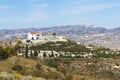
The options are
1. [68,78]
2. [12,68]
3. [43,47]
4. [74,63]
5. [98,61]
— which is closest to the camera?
[68,78]

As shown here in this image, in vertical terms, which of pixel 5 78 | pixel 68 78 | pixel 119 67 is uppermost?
pixel 5 78

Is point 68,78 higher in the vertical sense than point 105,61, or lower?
higher

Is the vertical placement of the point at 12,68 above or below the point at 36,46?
above

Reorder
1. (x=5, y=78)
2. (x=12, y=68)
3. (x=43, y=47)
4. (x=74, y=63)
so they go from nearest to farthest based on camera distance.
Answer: (x=5, y=78), (x=12, y=68), (x=74, y=63), (x=43, y=47)

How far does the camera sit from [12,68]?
42.8m

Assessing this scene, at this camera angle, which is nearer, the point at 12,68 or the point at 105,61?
the point at 12,68

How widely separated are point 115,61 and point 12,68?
109266mm

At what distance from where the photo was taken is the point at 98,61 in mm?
142750

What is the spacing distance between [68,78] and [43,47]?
478ft

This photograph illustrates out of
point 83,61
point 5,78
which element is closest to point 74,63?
point 83,61

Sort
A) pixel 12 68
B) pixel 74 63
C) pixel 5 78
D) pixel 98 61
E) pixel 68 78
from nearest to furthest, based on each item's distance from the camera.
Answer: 1. pixel 5 78
2. pixel 68 78
3. pixel 12 68
4. pixel 74 63
5. pixel 98 61

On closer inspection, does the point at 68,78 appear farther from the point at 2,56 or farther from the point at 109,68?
the point at 109,68

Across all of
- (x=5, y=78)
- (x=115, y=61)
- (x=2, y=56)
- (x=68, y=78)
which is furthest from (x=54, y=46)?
(x=5, y=78)

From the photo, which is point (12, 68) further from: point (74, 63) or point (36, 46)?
point (36, 46)
